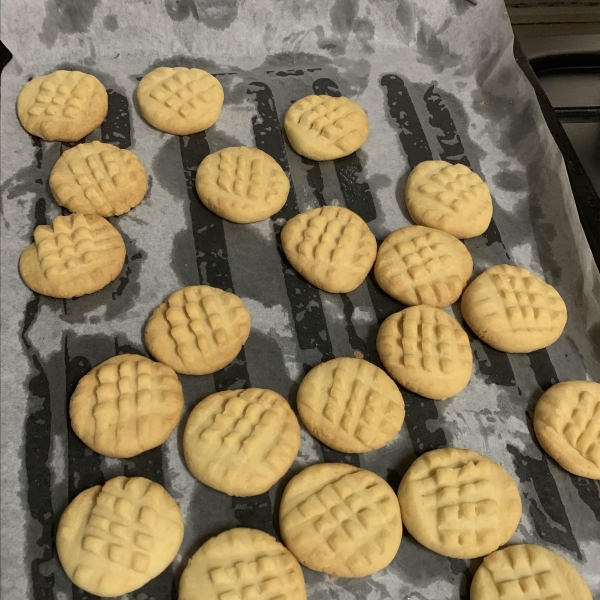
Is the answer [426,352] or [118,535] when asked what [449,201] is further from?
[118,535]

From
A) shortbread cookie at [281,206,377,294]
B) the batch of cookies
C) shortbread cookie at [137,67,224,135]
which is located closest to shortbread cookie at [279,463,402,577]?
the batch of cookies

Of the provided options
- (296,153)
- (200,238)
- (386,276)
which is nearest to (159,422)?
(200,238)

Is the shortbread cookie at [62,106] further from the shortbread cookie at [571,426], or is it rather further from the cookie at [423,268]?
the shortbread cookie at [571,426]

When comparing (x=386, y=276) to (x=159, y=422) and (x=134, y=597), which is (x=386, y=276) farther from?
(x=134, y=597)

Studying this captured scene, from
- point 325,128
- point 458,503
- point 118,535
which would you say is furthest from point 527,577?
point 325,128

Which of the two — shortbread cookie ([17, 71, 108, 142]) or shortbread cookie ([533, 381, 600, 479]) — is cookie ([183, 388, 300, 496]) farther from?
shortbread cookie ([17, 71, 108, 142])

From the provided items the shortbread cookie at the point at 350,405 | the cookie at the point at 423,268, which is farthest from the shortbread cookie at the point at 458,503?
the cookie at the point at 423,268
